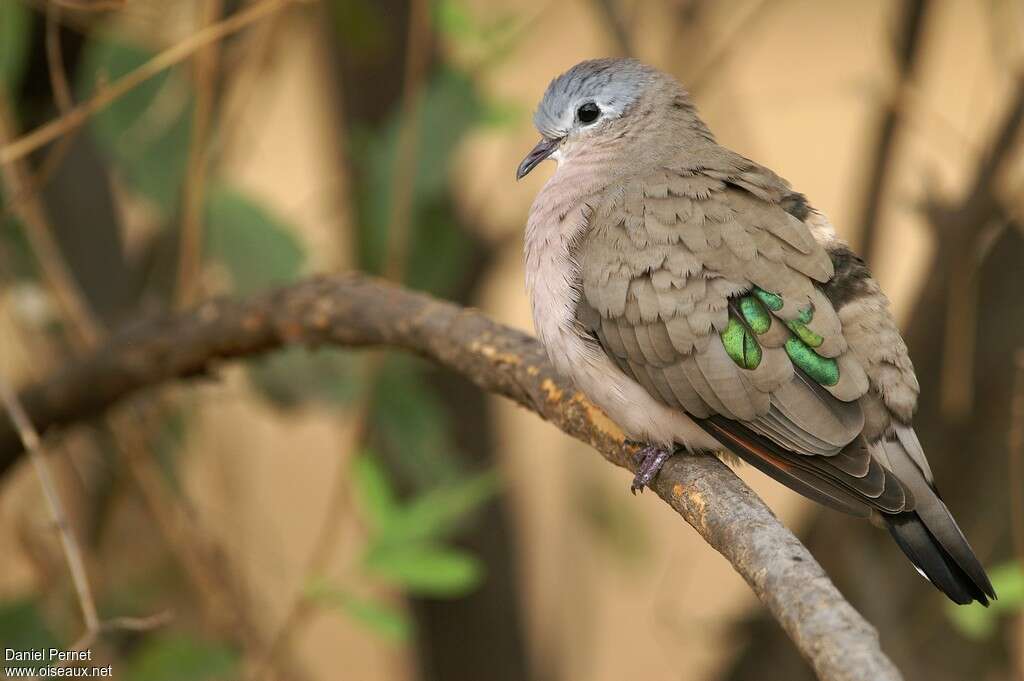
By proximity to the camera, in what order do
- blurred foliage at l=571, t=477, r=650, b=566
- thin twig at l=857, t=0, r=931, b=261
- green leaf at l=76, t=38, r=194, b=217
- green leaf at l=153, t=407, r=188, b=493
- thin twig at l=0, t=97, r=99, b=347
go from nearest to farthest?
thin twig at l=0, t=97, r=99, b=347
green leaf at l=76, t=38, r=194, b=217
green leaf at l=153, t=407, r=188, b=493
thin twig at l=857, t=0, r=931, b=261
blurred foliage at l=571, t=477, r=650, b=566

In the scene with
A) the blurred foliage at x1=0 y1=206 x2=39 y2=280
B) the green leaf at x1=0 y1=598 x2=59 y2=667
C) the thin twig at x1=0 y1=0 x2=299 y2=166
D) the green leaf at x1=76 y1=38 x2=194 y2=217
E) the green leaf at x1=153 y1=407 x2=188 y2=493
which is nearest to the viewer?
the thin twig at x1=0 y1=0 x2=299 y2=166

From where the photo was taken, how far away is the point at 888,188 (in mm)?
3781

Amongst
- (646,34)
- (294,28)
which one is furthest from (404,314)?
(646,34)

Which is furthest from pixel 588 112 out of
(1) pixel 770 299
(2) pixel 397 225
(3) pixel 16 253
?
(3) pixel 16 253

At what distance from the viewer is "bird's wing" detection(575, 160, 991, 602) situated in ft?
6.75

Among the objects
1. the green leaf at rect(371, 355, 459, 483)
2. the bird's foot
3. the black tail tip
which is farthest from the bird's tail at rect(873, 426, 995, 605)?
the green leaf at rect(371, 355, 459, 483)

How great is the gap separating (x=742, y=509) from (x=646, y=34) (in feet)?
11.2

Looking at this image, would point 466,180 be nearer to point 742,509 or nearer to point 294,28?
point 294,28

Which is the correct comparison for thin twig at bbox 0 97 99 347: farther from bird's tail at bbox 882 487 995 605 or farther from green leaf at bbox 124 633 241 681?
bird's tail at bbox 882 487 995 605

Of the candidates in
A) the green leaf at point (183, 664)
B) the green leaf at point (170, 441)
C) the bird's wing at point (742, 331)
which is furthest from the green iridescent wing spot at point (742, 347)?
the green leaf at point (170, 441)

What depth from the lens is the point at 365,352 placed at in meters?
3.43

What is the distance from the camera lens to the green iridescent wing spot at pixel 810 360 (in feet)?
7.03

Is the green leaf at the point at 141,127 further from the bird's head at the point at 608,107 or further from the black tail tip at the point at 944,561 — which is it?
the black tail tip at the point at 944,561

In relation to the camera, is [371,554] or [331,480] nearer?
[371,554]
